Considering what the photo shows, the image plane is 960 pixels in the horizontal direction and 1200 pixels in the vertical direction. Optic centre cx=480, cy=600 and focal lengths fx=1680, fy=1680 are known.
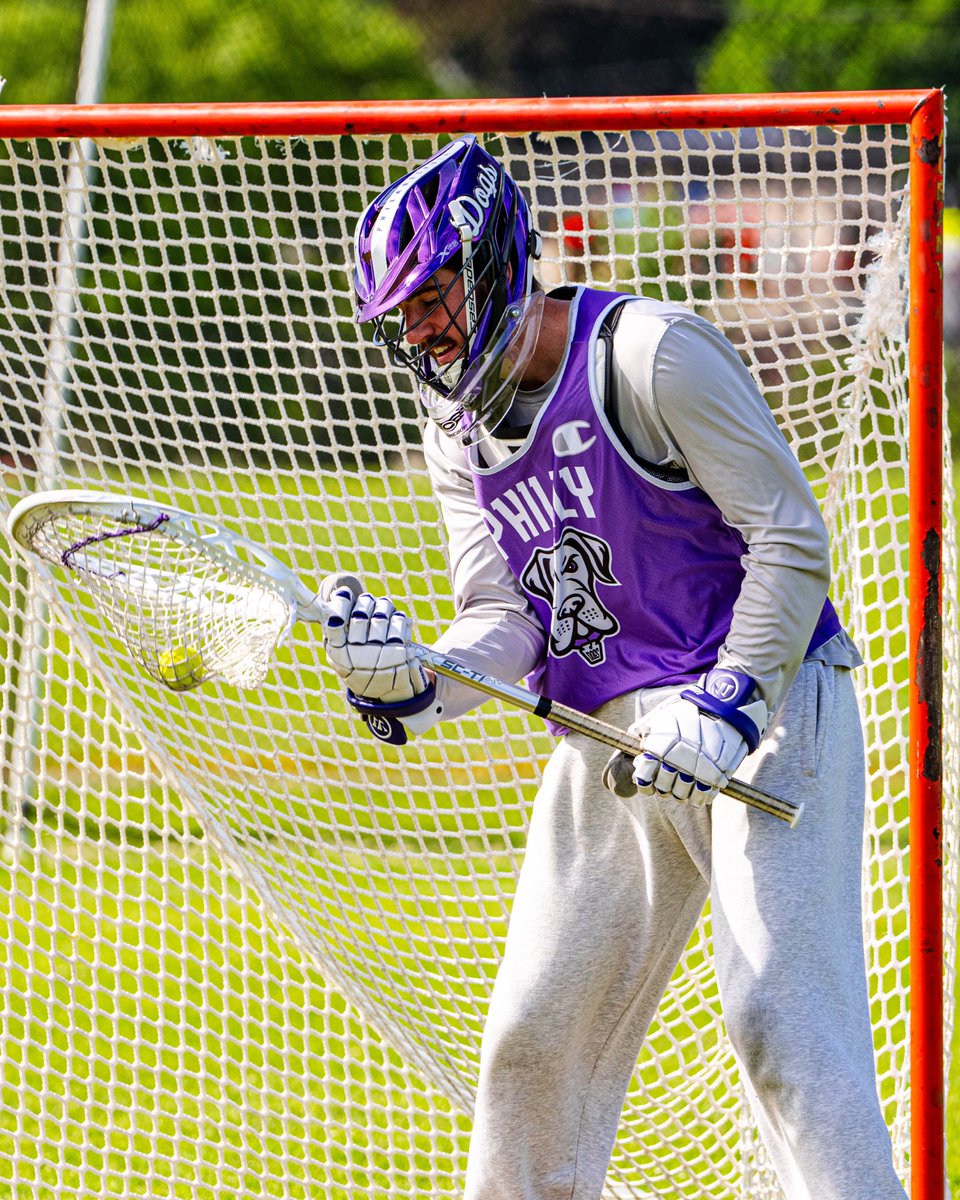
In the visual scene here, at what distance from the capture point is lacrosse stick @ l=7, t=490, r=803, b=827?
2.59 m

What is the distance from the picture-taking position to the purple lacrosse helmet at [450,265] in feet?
8.19

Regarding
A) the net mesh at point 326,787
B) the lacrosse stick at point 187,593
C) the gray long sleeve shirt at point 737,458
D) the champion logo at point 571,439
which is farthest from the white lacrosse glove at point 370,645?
the net mesh at point 326,787

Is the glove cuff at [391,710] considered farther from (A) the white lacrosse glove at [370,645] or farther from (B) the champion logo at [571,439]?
(B) the champion logo at [571,439]

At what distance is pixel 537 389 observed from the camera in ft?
8.57

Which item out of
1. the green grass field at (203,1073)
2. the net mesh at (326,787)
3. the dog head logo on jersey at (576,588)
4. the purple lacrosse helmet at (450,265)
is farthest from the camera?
the green grass field at (203,1073)

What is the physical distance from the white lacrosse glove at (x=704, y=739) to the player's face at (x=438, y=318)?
631mm

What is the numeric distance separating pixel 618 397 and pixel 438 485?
0.49 meters

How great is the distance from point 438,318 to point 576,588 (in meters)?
0.47

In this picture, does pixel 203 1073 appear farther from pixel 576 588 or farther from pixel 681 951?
pixel 576 588

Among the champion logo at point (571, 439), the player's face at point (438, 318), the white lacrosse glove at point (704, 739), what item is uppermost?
the player's face at point (438, 318)

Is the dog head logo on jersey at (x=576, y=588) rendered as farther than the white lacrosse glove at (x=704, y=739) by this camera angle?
Yes

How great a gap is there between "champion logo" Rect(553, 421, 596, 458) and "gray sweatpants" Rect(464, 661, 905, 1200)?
0.40 meters

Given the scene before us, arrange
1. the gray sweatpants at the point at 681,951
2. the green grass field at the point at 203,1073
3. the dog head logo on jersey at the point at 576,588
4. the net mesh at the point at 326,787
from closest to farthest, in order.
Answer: the gray sweatpants at the point at 681,951
the dog head logo on jersey at the point at 576,588
the net mesh at the point at 326,787
the green grass field at the point at 203,1073

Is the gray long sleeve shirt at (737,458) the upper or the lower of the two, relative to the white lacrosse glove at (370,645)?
upper
